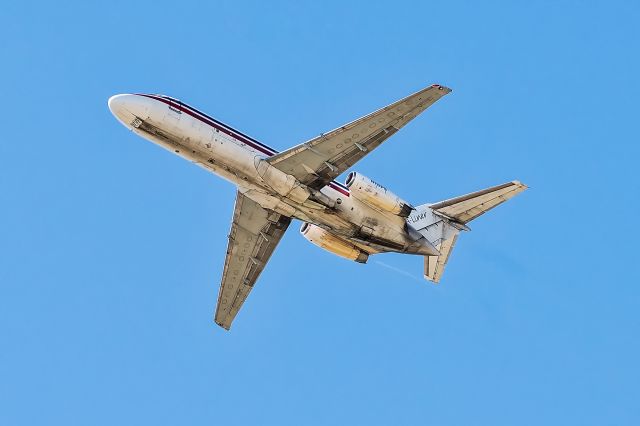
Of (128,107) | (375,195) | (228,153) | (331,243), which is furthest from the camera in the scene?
(331,243)

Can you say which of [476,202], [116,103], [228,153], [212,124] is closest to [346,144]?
[228,153]

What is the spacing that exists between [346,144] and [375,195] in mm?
4547

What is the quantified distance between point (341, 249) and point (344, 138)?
1032 centimetres

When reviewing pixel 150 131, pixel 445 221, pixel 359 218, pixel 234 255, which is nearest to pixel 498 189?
pixel 445 221

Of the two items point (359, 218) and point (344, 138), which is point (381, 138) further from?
point (359, 218)

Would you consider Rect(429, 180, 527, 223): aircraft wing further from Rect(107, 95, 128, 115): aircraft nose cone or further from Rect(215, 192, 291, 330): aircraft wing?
Rect(107, 95, 128, 115): aircraft nose cone

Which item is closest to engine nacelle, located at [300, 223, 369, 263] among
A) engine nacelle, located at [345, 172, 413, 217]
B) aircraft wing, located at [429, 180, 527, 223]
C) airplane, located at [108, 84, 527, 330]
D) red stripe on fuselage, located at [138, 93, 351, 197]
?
airplane, located at [108, 84, 527, 330]

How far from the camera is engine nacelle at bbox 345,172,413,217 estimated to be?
60344 millimetres

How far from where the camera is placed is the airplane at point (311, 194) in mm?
56906

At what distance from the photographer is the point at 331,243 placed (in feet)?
213

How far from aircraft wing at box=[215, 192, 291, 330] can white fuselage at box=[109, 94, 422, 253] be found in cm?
221

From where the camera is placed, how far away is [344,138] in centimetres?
5734

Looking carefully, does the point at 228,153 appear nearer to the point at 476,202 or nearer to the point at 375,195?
the point at 375,195

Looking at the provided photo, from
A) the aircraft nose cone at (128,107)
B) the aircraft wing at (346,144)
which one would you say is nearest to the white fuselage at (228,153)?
the aircraft nose cone at (128,107)
